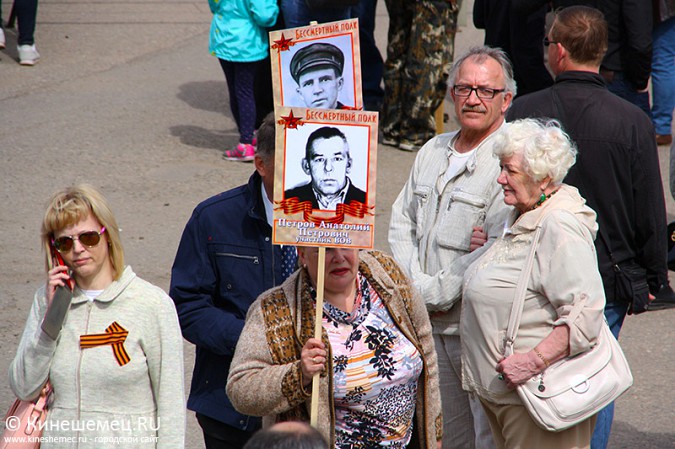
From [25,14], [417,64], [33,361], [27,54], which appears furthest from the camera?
[27,54]

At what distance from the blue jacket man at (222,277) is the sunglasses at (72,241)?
18.9 inches

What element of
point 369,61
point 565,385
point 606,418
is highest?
point 565,385

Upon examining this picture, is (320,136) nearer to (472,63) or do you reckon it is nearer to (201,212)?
(201,212)

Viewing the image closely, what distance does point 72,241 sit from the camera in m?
3.70

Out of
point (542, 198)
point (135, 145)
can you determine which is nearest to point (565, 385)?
point (542, 198)

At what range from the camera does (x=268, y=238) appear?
161 inches

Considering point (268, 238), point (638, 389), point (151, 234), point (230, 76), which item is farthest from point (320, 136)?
point (230, 76)

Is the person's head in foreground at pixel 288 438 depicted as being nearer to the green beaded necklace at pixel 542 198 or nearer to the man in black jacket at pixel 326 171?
the man in black jacket at pixel 326 171

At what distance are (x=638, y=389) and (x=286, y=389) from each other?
3.25 m

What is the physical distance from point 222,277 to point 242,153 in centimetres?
543

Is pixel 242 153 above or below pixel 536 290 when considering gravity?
below

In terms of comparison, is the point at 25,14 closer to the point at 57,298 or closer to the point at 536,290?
the point at 57,298

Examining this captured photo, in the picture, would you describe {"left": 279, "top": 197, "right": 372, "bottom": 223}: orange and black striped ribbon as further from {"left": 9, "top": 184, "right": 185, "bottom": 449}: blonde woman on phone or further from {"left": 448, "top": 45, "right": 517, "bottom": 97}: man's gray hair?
{"left": 448, "top": 45, "right": 517, "bottom": 97}: man's gray hair

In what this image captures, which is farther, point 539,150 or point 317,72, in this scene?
point 539,150
